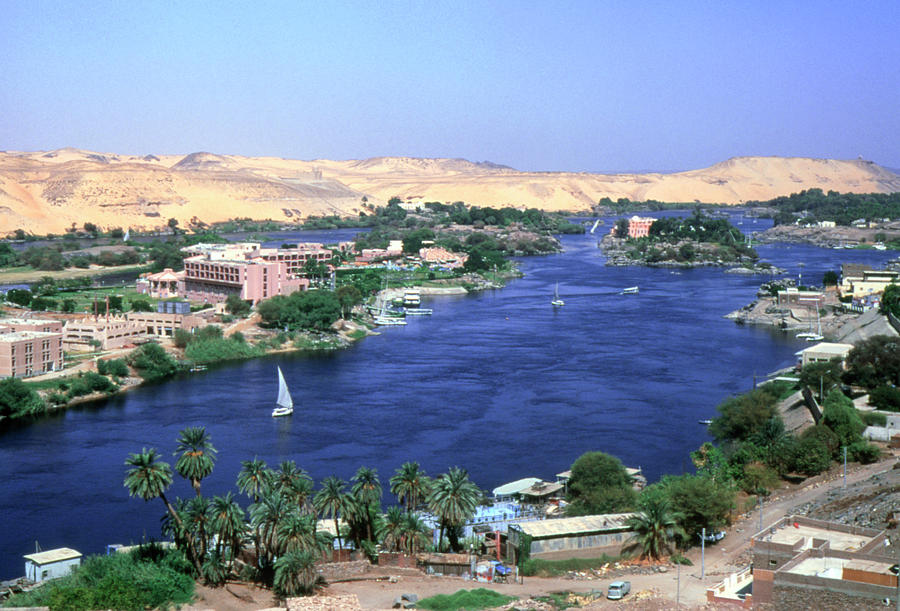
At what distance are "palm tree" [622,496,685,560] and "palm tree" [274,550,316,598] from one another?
279 centimetres

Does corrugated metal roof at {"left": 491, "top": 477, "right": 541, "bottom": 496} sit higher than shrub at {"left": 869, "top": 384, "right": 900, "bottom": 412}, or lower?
lower

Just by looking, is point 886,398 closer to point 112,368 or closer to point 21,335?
point 112,368

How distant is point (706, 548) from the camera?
9789mm

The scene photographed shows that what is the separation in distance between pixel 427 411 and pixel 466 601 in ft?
27.3

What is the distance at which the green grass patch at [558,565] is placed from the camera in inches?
365

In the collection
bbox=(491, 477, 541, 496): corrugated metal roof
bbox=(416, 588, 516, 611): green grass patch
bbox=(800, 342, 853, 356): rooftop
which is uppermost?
bbox=(800, 342, 853, 356): rooftop

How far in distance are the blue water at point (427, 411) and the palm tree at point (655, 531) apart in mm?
3410

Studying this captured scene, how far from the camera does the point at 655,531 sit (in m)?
9.45

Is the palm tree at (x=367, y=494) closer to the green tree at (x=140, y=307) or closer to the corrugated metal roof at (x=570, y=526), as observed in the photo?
the corrugated metal roof at (x=570, y=526)

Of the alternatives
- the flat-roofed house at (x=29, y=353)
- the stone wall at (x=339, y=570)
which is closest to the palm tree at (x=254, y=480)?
the stone wall at (x=339, y=570)

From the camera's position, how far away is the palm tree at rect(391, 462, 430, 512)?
1022 cm

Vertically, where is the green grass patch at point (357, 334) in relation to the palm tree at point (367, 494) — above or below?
below

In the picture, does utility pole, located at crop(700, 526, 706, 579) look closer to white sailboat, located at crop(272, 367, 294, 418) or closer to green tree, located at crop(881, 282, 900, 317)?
white sailboat, located at crop(272, 367, 294, 418)

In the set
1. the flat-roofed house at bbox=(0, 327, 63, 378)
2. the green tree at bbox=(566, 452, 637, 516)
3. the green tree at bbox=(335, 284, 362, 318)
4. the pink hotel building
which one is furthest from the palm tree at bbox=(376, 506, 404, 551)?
the pink hotel building
